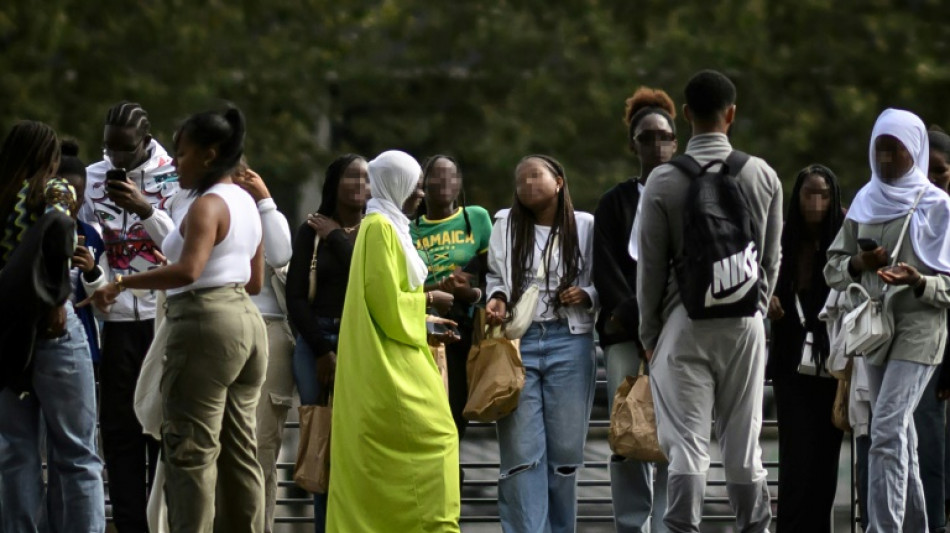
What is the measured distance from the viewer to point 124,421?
29.9ft

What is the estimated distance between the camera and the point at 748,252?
7.70m

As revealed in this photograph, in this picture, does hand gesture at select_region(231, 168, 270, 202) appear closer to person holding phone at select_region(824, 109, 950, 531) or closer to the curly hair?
the curly hair

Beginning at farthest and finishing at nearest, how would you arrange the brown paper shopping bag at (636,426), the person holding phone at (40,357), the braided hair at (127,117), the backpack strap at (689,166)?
the braided hair at (127,117) → the brown paper shopping bag at (636,426) → the person holding phone at (40,357) → the backpack strap at (689,166)

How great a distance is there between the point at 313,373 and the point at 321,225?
752mm

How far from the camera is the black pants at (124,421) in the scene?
358 inches

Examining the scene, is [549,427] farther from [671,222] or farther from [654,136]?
[671,222]

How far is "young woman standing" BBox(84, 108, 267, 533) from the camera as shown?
783 centimetres

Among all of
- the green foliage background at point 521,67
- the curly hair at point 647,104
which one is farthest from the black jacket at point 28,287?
the green foliage background at point 521,67

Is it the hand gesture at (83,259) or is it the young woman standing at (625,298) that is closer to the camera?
the hand gesture at (83,259)

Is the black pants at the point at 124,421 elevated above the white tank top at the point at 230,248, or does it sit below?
below

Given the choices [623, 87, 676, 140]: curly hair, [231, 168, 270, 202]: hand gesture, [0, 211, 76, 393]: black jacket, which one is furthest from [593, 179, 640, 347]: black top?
[0, 211, 76, 393]: black jacket

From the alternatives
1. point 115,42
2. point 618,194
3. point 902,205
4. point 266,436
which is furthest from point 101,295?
point 115,42

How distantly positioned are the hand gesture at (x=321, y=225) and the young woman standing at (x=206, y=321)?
1457 millimetres

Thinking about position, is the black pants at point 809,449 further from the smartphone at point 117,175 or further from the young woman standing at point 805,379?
the smartphone at point 117,175
